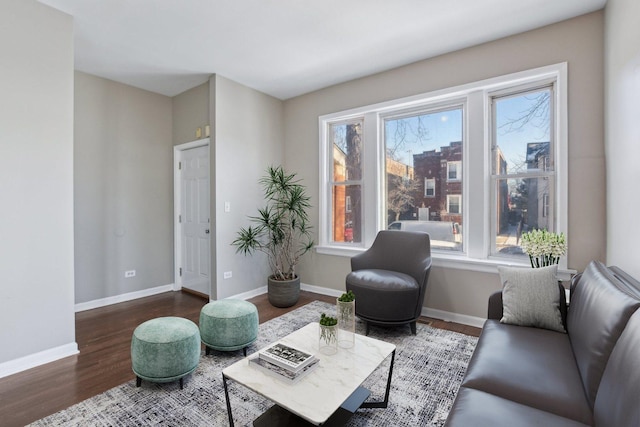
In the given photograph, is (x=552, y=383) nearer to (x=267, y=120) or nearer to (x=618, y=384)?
(x=618, y=384)

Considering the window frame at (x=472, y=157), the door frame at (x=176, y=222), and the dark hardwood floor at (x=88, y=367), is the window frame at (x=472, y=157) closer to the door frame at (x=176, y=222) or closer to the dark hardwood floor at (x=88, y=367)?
the dark hardwood floor at (x=88, y=367)

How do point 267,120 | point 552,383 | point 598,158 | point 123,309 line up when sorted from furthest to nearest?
point 267,120 → point 123,309 → point 598,158 → point 552,383

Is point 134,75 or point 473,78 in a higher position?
point 134,75

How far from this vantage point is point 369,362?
1.60 m

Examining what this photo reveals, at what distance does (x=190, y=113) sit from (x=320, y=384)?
13.0 ft

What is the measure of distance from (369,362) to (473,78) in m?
2.87

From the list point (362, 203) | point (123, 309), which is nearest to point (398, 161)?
point (362, 203)

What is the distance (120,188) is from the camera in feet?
12.8

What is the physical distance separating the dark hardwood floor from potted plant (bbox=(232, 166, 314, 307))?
294mm

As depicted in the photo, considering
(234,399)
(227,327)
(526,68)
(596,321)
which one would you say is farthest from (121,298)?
(526,68)

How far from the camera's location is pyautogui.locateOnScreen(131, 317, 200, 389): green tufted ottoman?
1.93 m

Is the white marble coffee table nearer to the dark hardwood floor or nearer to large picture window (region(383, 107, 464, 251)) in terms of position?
the dark hardwood floor

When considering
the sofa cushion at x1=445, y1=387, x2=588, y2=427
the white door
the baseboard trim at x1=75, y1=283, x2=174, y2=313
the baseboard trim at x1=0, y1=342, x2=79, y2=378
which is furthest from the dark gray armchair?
the baseboard trim at x1=75, y1=283, x2=174, y2=313

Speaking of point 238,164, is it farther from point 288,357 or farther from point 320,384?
point 320,384
